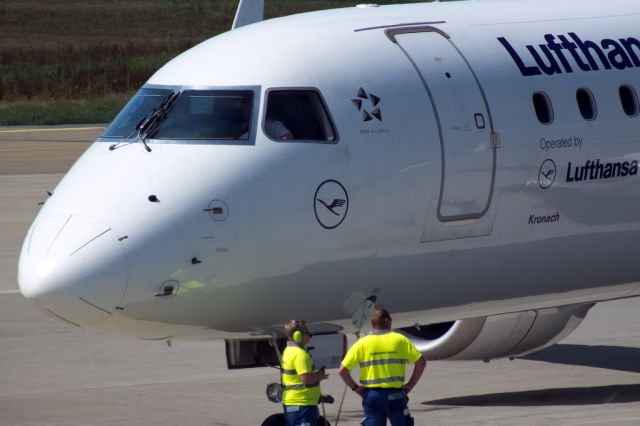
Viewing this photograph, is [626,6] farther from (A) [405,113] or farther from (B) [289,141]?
(B) [289,141]

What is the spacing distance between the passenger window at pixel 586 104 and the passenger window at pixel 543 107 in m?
0.52

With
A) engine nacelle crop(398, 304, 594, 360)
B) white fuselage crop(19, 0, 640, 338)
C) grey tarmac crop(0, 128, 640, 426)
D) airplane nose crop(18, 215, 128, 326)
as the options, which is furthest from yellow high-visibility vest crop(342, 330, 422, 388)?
engine nacelle crop(398, 304, 594, 360)

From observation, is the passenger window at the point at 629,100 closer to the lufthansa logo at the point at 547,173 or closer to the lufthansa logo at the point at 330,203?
the lufthansa logo at the point at 547,173

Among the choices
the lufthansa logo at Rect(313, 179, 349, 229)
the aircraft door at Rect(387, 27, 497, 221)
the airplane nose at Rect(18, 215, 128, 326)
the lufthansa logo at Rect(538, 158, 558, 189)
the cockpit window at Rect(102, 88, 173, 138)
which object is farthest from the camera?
the lufthansa logo at Rect(538, 158, 558, 189)

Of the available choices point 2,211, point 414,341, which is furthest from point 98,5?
point 414,341

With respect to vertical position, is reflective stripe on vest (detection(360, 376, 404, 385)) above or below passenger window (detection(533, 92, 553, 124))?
below

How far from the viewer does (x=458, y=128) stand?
16109 mm

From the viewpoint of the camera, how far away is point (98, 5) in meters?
122

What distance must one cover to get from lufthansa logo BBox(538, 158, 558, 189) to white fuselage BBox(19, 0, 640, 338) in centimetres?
2

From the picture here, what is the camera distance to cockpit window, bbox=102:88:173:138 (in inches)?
611

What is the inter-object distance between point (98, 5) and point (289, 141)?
359 feet

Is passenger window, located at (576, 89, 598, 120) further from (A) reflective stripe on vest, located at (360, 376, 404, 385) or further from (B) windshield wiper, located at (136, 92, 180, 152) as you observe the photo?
(B) windshield wiper, located at (136, 92, 180, 152)

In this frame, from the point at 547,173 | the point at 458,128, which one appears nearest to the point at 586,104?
the point at 547,173

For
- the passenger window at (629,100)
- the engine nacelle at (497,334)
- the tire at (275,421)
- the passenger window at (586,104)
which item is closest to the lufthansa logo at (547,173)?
the passenger window at (586,104)
